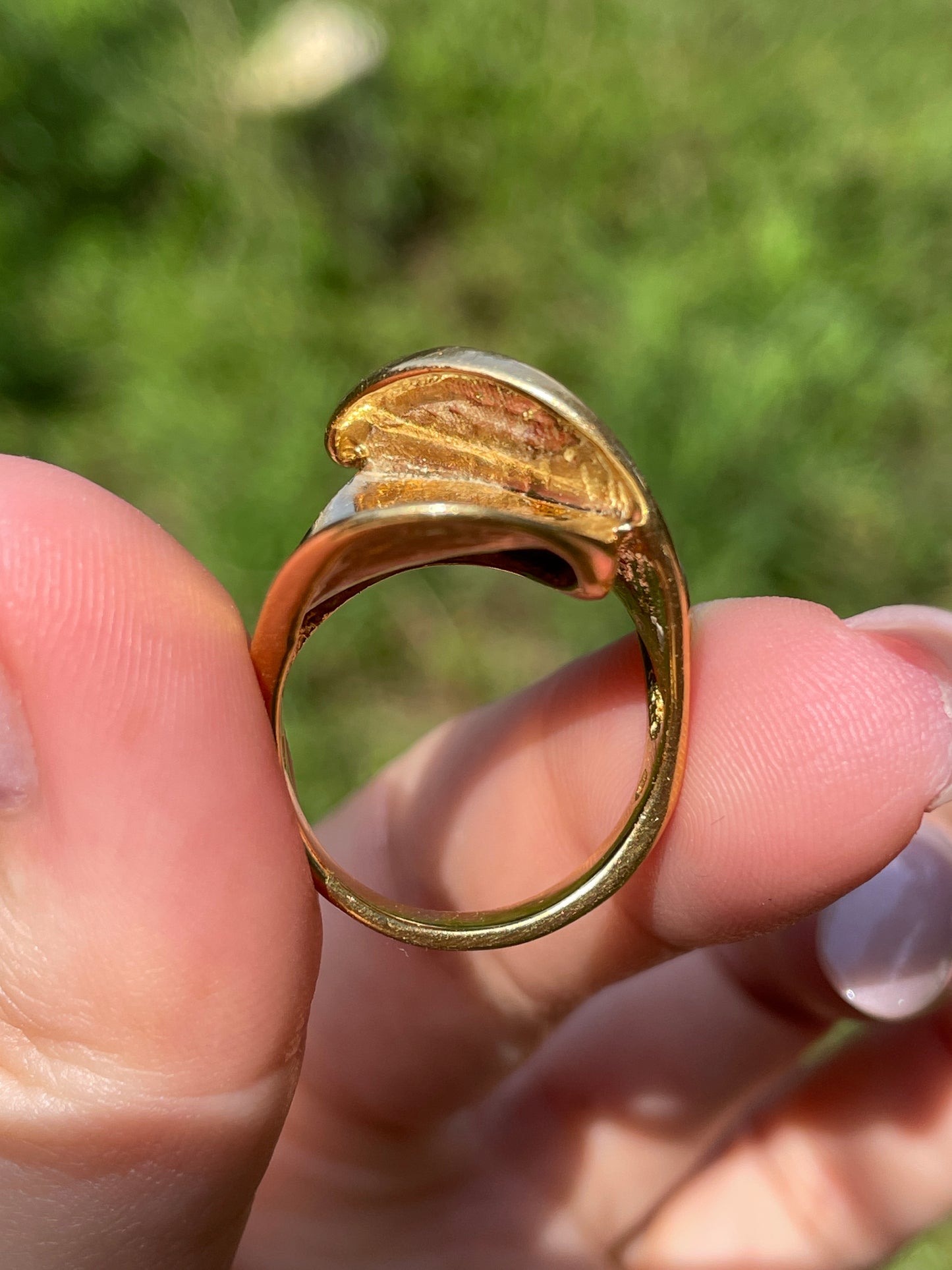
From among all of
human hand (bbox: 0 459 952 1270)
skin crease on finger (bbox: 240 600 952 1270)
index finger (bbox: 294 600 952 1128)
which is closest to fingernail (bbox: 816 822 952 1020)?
human hand (bbox: 0 459 952 1270)

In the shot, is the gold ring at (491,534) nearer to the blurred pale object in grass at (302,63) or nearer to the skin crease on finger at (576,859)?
the skin crease on finger at (576,859)

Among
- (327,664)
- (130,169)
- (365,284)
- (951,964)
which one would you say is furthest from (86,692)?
(130,169)

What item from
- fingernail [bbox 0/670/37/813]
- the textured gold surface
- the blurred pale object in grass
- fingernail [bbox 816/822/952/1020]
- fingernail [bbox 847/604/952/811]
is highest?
the blurred pale object in grass

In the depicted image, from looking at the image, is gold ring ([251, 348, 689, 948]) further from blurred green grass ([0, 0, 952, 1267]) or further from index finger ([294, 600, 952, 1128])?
blurred green grass ([0, 0, 952, 1267])

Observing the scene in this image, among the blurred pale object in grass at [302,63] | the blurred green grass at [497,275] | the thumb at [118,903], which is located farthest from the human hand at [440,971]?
the blurred pale object in grass at [302,63]

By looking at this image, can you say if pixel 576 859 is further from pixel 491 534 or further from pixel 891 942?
pixel 491 534

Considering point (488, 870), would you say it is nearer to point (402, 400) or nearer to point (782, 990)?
point (782, 990)
